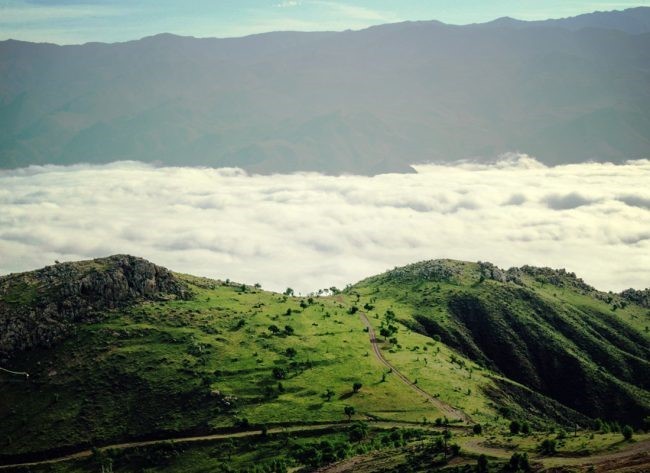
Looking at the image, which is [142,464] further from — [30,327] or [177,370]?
[30,327]

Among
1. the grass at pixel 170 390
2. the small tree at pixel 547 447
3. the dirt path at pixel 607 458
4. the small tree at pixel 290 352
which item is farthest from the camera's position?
the small tree at pixel 290 352

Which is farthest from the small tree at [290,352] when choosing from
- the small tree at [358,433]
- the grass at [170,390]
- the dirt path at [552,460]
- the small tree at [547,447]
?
the small tree at [547,447]

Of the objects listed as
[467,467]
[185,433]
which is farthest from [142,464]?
[467,467]

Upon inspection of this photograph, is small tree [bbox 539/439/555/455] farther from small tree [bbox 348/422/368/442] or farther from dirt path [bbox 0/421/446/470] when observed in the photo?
dirt path [bbox 0/421/446/470]

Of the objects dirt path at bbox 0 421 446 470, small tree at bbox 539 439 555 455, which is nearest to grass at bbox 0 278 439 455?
dirt path at bbox 0 421 446 470

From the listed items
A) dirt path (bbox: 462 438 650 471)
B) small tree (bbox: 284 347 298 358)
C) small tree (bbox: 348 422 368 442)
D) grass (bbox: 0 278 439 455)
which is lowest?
small tree (bbox: 348 422 368 442)

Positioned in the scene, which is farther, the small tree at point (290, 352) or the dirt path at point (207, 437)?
the small tree at point (290, 352)

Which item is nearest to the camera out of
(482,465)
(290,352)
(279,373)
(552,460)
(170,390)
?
(552,460)

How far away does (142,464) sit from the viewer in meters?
156

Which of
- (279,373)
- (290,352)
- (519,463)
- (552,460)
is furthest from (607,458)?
(290,352)

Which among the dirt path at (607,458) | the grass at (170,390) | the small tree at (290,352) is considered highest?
the small tree at (290,352)

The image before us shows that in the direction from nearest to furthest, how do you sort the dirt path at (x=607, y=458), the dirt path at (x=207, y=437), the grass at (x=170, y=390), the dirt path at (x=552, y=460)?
1. the dirt path at (x=552, y=460)
2. the dirt path at (x=607, y=458)
3. the dirt path at (x=207, y=437)
4. the grass at (x=170, y=390)

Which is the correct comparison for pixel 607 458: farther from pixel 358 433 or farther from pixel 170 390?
pixel 170 390

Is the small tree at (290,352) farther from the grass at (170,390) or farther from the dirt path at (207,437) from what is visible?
the dirt path at (207,437)
